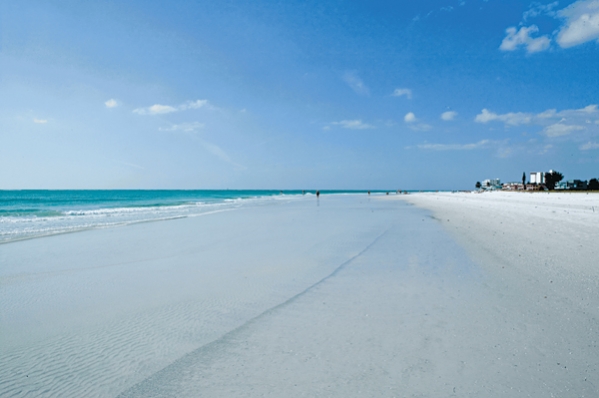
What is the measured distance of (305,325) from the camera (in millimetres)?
4047

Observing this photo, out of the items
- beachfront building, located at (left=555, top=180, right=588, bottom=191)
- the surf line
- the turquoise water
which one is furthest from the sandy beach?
beachfront building, located at (left=555, top=180, right=588, bottom=191)

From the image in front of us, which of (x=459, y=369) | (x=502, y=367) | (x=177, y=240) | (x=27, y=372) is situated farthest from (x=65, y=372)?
(x=177, y=240)

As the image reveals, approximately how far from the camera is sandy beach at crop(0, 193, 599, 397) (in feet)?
9.43

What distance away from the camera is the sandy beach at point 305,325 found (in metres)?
2.87

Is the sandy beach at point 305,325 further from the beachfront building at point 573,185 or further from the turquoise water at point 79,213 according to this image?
the beachfront building at point 573,185

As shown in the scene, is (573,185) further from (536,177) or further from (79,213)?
(79,213)

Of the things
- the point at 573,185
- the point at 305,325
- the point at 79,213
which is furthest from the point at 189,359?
the point at 573,185

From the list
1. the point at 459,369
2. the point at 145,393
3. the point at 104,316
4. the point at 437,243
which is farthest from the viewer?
the point at 437,243

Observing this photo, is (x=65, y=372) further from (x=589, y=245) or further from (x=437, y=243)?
(x=589, y=245)

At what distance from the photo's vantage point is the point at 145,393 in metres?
2.73

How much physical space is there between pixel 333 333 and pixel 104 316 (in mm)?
3333

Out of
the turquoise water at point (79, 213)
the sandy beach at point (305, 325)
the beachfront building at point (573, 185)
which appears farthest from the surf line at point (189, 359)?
the beachfront building at point (573, 185)

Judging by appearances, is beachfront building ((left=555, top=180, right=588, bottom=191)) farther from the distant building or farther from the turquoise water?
the turquoise water

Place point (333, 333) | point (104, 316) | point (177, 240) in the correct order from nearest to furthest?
1. point (333, 333)
2. point (104, 316)
3. point (177, 240)
